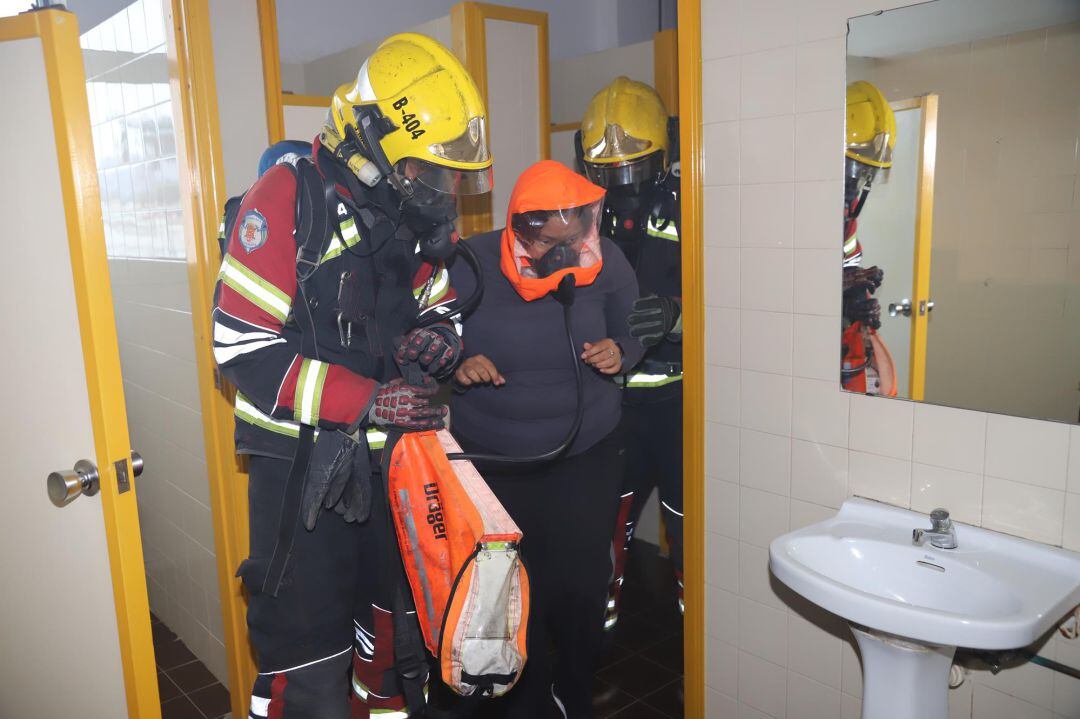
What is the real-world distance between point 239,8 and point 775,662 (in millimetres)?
2286

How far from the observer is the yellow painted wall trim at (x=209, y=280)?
221cm

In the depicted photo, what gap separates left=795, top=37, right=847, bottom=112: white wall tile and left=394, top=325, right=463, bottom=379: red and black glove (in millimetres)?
961

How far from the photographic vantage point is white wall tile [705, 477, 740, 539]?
2.15m

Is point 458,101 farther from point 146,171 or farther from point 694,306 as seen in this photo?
point 146,171

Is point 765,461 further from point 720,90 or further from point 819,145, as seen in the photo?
point 720,90

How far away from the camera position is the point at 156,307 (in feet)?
8.93

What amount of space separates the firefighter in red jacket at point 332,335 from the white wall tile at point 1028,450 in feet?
3.73

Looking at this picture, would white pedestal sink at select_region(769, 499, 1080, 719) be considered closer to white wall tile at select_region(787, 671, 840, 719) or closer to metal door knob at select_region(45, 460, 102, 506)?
white wall tile at select_region(787, 671, 840, 719)

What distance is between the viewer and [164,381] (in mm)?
2785

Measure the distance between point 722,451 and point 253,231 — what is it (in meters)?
1.26

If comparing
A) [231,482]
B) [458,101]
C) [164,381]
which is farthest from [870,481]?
[164,381]

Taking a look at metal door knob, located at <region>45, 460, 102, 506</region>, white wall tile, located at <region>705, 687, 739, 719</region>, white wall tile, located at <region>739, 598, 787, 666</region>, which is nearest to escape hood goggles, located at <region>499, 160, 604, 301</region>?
white wall tile, located at <region>739, 598, 787, 666</region>

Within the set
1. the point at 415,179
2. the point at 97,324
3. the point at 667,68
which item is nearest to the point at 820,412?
the point at 415,179

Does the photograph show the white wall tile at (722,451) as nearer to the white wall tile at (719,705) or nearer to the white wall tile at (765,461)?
the white wall tile at (765,461)
